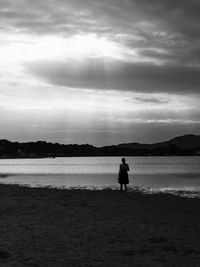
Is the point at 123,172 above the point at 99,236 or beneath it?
above

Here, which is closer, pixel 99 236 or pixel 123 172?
pixel 99 236

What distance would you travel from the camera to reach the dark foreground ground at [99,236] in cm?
921

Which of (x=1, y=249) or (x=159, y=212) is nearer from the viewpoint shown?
(x=1, y=249)

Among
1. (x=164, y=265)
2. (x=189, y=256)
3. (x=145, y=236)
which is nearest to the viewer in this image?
(x=164, y=265)

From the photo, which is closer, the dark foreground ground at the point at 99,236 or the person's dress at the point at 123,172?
the dark foreground ground at the point at 99,236

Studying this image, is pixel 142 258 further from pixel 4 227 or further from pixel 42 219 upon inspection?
pixel 42 219

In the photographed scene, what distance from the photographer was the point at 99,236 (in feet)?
38.3

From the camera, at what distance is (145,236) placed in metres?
11.7

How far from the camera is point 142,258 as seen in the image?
30.7ft

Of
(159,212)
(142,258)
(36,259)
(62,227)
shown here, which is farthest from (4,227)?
(159,212)

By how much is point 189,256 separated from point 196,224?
4.81 metres

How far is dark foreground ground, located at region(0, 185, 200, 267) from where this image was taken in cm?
921

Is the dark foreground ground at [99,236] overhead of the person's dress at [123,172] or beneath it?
beneath

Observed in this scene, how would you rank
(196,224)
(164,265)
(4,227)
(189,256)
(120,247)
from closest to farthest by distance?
(164,265)
(189,256)
(120,247)
(4,227)
(196,224)
